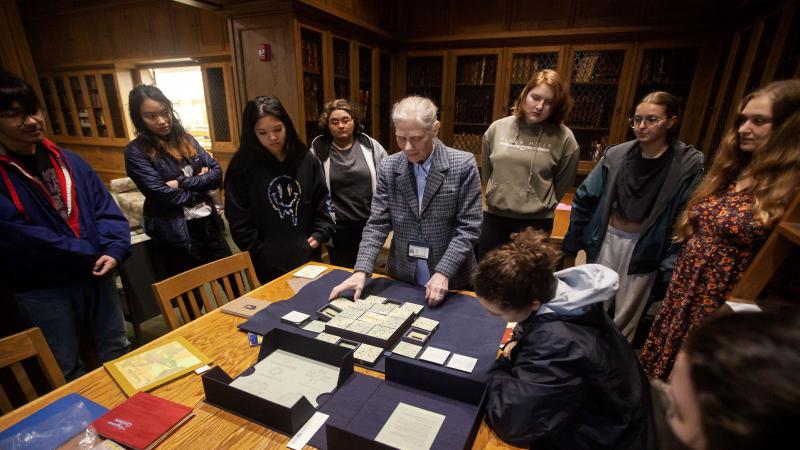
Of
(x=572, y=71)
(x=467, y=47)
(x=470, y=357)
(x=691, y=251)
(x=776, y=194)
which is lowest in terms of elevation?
(x=470, y=357)

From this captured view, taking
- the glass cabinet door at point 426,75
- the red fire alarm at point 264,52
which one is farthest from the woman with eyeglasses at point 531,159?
the glass cabinet door at point 426,75

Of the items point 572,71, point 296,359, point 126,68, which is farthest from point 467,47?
point 126,68

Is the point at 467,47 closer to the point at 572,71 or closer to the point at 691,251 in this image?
the point at 572,71

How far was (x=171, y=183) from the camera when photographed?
1916 millimetres

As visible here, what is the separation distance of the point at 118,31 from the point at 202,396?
21.0 ft

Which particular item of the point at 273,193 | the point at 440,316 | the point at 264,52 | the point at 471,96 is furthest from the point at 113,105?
the point at 440,316

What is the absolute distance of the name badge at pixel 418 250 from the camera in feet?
4.80

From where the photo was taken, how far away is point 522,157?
2.01m

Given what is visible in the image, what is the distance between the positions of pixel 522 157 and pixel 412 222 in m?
0.90

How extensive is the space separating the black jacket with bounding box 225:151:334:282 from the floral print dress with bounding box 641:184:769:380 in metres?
1.63

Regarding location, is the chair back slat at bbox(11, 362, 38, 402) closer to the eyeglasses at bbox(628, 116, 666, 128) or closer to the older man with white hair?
the older man with white hair

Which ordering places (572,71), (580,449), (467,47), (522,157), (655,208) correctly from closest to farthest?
(580,449) → (655,208) → (522,157) → (572,71) → (467,47)

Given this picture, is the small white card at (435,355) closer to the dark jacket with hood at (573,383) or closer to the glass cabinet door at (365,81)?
the dark jacket with hood at (573,383)

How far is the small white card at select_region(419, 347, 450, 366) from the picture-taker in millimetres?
1016
